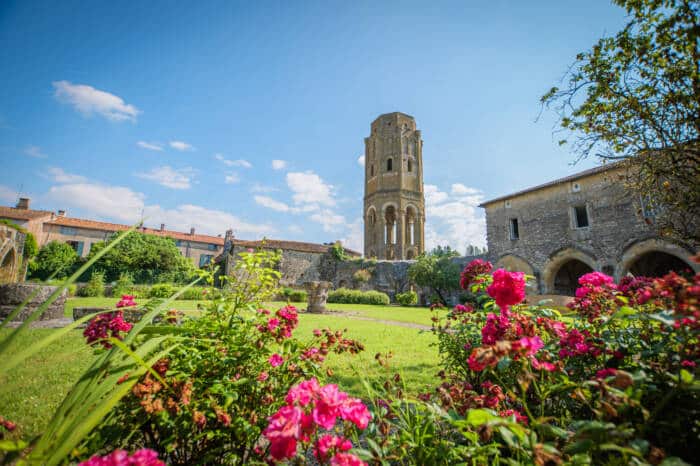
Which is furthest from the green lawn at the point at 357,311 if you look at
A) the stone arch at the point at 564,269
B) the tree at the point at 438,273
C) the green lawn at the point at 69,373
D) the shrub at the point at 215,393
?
the stone arch at the point at 564,269

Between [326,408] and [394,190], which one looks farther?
[394,190]

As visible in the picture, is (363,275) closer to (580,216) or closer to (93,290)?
(580,216)

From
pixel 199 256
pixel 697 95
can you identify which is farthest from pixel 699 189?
pixel 199 256

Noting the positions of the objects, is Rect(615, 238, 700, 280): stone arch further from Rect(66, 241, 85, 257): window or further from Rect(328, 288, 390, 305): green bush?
Rect(66, 241, 85, 257): window

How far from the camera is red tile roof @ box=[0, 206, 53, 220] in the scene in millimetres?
26594

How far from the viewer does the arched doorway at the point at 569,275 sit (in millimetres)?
16500

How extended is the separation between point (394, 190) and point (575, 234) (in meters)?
16.6

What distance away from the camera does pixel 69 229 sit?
30.8 metres

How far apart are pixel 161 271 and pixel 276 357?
100 ft

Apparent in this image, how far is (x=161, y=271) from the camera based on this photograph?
27000mm

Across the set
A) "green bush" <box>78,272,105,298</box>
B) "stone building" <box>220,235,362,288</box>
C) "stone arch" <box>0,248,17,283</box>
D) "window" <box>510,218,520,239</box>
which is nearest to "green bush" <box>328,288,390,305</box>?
"stone building" <box>220,235,362,288</box>

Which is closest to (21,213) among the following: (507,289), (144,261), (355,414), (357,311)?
(144,261)

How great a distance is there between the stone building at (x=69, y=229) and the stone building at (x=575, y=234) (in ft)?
93.6

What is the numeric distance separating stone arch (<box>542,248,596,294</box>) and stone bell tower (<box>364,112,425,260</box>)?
13.1m
